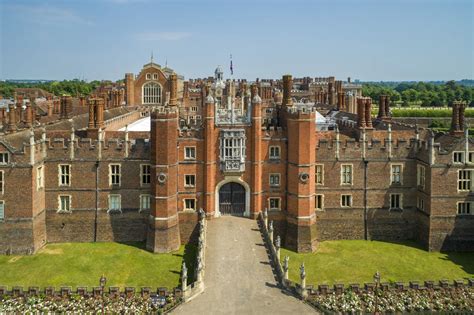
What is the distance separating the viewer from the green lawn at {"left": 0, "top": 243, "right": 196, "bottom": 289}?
3739cm

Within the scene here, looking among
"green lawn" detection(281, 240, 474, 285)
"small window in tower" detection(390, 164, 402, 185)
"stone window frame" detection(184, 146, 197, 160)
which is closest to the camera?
"green lawn" detection(281, 240, 474, 285)

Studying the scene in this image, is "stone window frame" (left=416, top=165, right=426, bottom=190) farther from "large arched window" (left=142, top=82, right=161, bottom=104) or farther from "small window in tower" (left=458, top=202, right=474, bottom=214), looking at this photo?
"large arched window" (left=142, top=82, right=161, bottom=104)

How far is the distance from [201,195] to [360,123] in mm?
18033

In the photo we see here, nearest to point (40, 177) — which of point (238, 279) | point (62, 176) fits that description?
point (62, 176)

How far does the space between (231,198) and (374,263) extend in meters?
13.7

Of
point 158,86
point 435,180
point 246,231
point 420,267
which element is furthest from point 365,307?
point 158,86

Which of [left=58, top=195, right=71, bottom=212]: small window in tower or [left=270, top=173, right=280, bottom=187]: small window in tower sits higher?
[left=270, top=173, right=280, bottom=187]: small window in tower

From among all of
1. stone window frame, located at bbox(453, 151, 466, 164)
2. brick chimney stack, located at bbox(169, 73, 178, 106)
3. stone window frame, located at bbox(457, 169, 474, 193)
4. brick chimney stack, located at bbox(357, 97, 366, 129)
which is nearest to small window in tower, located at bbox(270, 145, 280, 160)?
brick chimney stack, located at bbox(357, 97, 366, 129)

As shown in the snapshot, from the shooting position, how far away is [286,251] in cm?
4425

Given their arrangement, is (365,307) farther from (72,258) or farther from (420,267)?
(72,258)

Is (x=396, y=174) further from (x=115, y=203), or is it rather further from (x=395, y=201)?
(x=115, y=203)

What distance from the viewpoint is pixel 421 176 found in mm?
46344

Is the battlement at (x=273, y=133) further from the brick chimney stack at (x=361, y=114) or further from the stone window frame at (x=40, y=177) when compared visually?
the stone window frame at (x=40, y=177)

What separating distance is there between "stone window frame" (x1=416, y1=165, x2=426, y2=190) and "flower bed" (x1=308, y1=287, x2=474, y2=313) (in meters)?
12.1
